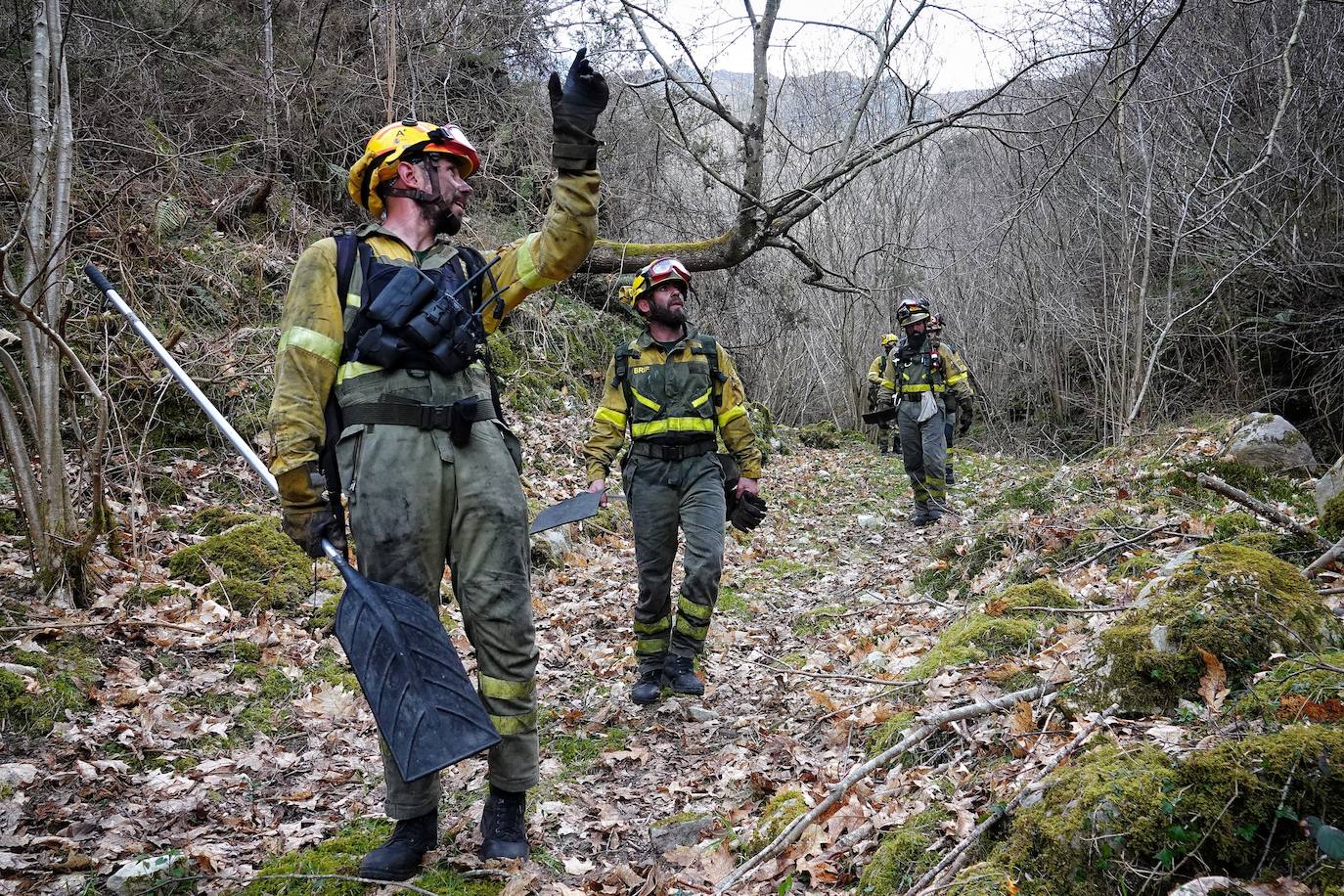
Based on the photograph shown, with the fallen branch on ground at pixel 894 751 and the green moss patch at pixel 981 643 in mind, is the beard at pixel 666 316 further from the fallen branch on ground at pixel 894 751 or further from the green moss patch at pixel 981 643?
the fallen branch on ground at pixel 894 751

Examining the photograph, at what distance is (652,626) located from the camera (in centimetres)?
547

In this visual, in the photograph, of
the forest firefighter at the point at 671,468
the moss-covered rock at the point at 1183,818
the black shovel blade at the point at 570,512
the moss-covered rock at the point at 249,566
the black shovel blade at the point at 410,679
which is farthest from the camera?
the moss-covered rock at the point at 249,566

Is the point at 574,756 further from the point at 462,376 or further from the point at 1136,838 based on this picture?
the point at 1136,838

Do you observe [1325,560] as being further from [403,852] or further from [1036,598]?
[403,852]

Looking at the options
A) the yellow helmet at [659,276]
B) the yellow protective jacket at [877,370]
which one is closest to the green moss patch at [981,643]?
the yellow helmet at [659,276]

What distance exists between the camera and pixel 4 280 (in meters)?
4.58

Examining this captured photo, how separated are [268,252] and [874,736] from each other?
891 cm

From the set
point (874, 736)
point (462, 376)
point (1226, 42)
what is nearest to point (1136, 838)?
point (874, 736)

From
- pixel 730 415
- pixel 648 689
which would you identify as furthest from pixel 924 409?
pixel 648 689

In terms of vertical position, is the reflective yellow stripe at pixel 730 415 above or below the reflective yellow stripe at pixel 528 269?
below

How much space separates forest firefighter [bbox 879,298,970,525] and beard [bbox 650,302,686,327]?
6.39 meters

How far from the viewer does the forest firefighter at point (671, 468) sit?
5453 mm

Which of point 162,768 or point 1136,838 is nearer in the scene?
point 1136,838

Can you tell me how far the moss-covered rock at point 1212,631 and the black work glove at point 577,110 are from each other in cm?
271
